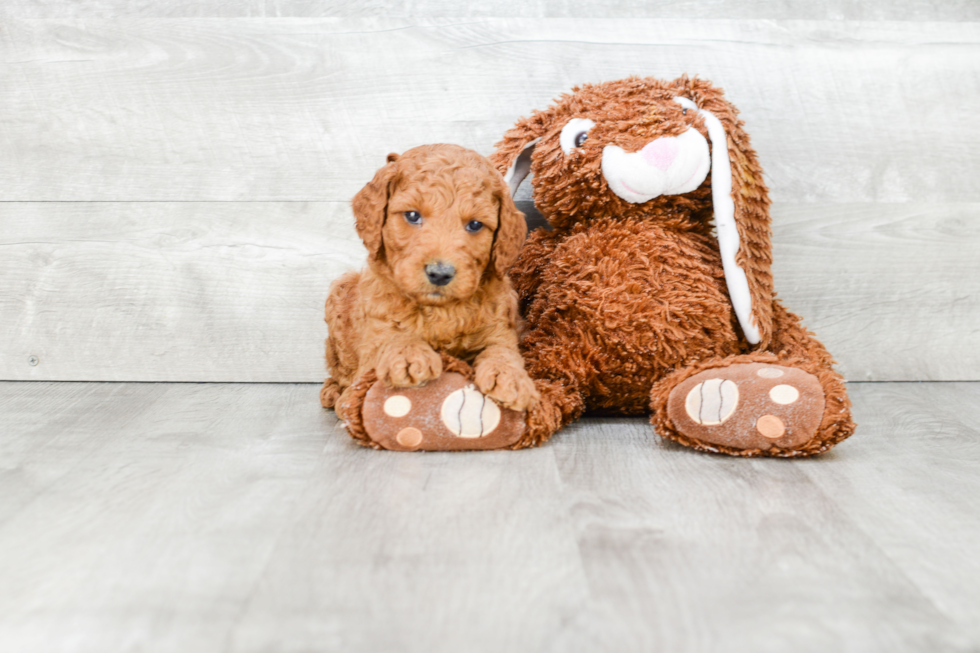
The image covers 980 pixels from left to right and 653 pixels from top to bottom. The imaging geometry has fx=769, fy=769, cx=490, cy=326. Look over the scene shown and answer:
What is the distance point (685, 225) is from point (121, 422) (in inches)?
43.8

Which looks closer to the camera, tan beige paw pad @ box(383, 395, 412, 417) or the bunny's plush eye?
tan beige paw pad @ box(383, 395, 412, 417)

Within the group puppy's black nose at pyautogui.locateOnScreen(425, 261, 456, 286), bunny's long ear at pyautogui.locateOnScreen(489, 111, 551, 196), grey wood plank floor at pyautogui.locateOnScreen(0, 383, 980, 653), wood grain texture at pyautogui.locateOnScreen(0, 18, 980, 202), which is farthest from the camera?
wood grain texture at pyautogui.locateOnScreen(0, 18, 980, 202)

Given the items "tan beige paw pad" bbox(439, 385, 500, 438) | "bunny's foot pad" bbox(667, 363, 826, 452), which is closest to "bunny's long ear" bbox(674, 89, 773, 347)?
"bunny's foot pad" bbox(667, 363, 826, 452)

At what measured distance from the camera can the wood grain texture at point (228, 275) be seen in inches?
68.8

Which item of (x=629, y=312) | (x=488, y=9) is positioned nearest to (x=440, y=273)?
(x=629, y=312)

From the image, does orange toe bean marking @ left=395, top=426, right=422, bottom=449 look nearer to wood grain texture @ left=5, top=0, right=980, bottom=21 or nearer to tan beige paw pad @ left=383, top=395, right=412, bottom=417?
tan beige paw pad @ left=383, top=395, right=412, bottom=417

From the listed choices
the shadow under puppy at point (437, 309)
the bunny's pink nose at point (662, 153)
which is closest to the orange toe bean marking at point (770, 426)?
the shadow under puppy at point (437, 309)

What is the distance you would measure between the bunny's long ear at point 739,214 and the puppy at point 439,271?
0.37 m

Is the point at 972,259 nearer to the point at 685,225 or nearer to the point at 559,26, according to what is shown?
the point at 685,225

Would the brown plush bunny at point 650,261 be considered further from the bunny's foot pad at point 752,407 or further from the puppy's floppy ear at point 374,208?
the puppy's floppy ear at point 374,208

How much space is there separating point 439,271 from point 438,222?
8 cm

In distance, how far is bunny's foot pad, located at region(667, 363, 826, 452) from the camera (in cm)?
119

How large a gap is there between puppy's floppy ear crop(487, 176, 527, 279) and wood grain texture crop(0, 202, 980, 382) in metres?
0.58

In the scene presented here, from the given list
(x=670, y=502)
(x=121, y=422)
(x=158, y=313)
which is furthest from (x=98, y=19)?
(x=670, y=502)
